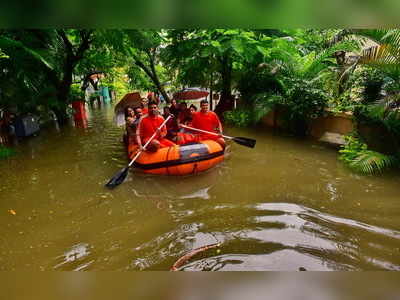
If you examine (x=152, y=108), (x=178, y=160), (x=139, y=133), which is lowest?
(x=178, y=160)

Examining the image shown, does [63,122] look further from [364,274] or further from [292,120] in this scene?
[364,274]

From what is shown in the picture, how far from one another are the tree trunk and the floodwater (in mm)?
6549

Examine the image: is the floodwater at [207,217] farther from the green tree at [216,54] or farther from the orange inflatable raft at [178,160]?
the green tree at [216,54]

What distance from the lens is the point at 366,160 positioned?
6.58m

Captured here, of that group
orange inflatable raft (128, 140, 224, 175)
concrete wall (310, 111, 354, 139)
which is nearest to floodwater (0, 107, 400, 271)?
orange inflatable raft (128, 140, 224, 175)

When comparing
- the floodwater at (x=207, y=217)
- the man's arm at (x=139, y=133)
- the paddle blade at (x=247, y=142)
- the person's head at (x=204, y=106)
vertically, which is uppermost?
the person's head at (x=204, y=106)

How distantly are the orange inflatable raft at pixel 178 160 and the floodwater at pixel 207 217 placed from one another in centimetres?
22

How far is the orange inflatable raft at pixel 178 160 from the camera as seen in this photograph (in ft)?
21.4

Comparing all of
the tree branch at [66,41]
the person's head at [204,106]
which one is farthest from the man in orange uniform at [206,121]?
the tree branch at [66,41]

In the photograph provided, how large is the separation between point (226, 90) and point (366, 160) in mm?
8571

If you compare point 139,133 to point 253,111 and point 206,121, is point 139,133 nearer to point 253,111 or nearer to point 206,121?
point 206,121

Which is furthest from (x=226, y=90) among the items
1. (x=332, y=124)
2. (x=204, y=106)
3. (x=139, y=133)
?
(x=139, y=133)
